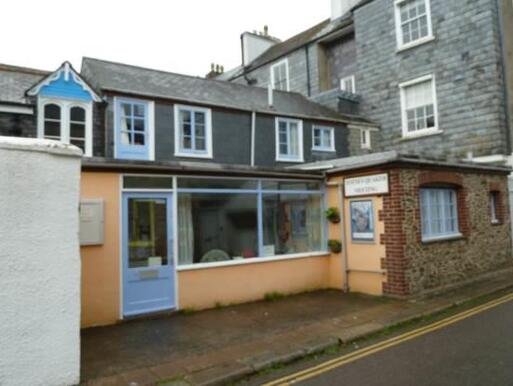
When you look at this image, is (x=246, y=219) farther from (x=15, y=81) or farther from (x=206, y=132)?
(x=15, y=81)

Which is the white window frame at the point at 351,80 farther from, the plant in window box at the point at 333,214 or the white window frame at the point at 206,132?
the plant in window box at the point at 333,214

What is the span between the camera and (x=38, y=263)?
173 inches

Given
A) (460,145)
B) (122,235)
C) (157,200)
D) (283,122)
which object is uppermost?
(283,122)

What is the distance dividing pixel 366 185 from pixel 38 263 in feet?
22.8

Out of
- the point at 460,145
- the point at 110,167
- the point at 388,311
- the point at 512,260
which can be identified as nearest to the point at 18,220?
the point at 110,167

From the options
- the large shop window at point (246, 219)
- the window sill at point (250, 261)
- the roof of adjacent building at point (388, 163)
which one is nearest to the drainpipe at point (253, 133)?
the roof of adjacent building at point (388, 163)

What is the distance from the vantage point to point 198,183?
8633 mm

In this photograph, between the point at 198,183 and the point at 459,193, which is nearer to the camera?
the point at 198,183

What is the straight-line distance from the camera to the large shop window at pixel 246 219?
8539 millimetres

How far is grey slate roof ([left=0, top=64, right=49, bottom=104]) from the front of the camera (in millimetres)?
11641

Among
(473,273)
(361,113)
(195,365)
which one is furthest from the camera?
(361,113)

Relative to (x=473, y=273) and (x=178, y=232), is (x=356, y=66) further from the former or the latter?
(x=178, y=232)

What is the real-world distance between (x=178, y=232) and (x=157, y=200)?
0.82 m

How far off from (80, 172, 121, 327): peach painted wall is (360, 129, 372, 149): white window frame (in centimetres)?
1265
